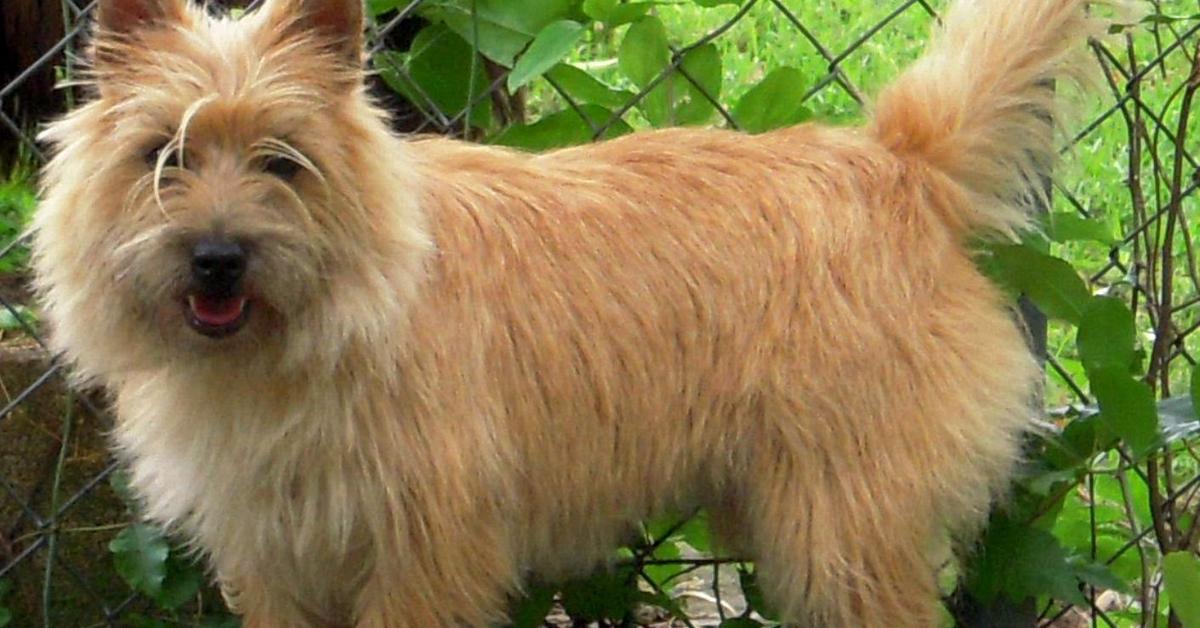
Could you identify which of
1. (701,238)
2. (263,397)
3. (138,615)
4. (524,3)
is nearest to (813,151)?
(701,238)

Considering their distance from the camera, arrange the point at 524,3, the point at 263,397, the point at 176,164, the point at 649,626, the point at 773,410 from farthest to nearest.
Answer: the point at 649,626, the point at 524,3, the point at 773,410, the point at 263,397, the point at 176,164

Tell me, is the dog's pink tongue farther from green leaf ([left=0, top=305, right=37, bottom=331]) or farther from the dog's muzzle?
green leaf ([left=0, top=305, right=37, bottom=331])

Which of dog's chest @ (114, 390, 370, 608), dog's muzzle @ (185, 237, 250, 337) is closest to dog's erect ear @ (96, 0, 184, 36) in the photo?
dog's muzzle @ (185, 237, 250, 337)

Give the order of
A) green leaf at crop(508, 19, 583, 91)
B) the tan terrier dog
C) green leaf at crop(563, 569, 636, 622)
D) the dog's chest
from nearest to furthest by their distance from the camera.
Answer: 1. the tan terrier dog
2. the dog's chest
3. green leaf at crop(508, 19, 583, 91)
4. green leaf at crop(563, 569, 636, 622)

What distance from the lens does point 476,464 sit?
7.71ft

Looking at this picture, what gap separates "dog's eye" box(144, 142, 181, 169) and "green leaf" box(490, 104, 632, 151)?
89cm

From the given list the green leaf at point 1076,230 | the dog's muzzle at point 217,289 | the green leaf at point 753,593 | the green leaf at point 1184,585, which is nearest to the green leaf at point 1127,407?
the green leaf at point 1184,585

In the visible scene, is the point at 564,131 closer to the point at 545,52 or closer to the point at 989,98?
the point at 545,52

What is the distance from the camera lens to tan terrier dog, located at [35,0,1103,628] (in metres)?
2.18

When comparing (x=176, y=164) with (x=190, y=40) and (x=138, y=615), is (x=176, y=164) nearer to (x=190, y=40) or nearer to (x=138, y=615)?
(x=190, y=40)

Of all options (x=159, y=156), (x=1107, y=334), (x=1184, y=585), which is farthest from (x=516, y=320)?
(x=1184, y=585)

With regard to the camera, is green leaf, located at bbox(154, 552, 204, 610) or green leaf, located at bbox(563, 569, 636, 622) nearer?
green leaf, located at bbox(154, 552, 204, 610)

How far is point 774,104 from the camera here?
2891 millimetres

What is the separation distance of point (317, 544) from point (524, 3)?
1023 millimetres
